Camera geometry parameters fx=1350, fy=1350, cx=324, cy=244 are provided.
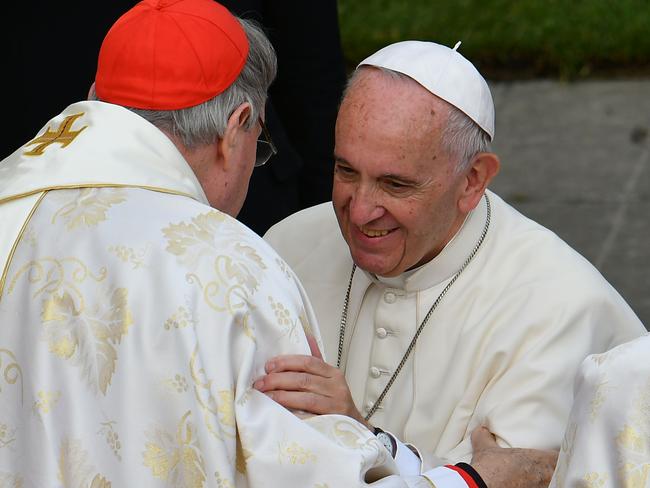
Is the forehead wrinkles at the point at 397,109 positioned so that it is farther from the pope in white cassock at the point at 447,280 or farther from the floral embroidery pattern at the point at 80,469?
the floral embroidery pattern at the point at 80,469

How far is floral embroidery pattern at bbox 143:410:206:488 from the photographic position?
2230 mm

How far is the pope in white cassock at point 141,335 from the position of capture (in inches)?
87.8

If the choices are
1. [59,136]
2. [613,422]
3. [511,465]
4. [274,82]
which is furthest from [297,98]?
[613,422]

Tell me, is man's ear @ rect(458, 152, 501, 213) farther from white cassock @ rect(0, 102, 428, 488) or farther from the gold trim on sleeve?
the gold trim on sleeve

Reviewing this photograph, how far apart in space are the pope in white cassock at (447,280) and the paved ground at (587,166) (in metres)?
2.60

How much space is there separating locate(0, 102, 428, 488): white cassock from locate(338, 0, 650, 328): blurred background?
4084 millimetres

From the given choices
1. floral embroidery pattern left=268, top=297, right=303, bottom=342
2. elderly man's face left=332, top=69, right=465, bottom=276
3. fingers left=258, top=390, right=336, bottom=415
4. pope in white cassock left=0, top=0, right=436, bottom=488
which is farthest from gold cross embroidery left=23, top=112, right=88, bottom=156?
elderly man's face left=332, top=69, right=465, bottom=276

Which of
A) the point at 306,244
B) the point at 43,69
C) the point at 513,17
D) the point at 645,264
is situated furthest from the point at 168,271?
the point at 513,17

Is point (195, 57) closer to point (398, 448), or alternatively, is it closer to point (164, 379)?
point (164, 379)

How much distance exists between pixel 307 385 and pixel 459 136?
91 cm

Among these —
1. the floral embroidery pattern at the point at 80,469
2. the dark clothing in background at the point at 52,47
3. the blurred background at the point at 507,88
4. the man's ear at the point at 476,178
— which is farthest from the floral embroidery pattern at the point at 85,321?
the dark clothing in background at the point at 52,47

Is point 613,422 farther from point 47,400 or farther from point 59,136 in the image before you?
point 59,136

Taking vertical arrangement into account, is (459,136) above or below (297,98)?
above

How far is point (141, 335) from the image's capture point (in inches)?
87.9
